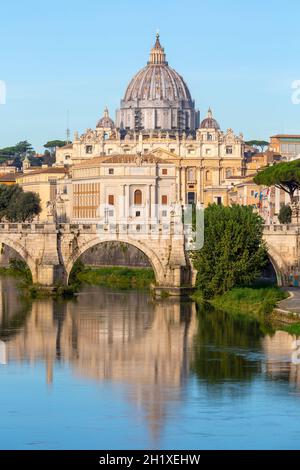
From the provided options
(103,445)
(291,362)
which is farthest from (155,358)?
(103,445)

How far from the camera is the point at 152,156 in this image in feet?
357

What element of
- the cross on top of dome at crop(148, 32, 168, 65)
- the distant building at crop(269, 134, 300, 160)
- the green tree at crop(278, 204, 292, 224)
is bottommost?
the green tree at crop(278, 204, 292, 224)

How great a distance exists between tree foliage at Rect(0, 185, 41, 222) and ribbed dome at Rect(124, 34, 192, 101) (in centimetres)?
5342

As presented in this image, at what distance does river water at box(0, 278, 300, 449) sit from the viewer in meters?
27.9

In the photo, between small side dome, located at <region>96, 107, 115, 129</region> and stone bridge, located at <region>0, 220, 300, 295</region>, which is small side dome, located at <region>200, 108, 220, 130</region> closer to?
small side dome, located at <region>96, 107, 115, 129</region>

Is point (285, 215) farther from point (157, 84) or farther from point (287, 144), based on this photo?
point (157, 84)

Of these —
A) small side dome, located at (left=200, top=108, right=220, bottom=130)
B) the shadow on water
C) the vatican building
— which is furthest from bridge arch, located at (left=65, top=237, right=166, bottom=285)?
small side dome, located at (left=200, top=108, right=220, bottom=130)

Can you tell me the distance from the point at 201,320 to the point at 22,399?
1427 centimetres

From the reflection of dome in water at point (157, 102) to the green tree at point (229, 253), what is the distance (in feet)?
323

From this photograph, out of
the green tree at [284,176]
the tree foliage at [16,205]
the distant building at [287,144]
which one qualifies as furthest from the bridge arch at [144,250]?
the distant building at [287,144]

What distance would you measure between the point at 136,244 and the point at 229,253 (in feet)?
19.2

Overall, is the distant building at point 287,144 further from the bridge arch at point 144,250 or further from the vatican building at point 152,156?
the bridge arch at point 144,250

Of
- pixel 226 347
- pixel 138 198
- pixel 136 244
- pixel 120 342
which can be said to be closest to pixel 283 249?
pixel 136 244

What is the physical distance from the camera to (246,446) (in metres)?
27.1
